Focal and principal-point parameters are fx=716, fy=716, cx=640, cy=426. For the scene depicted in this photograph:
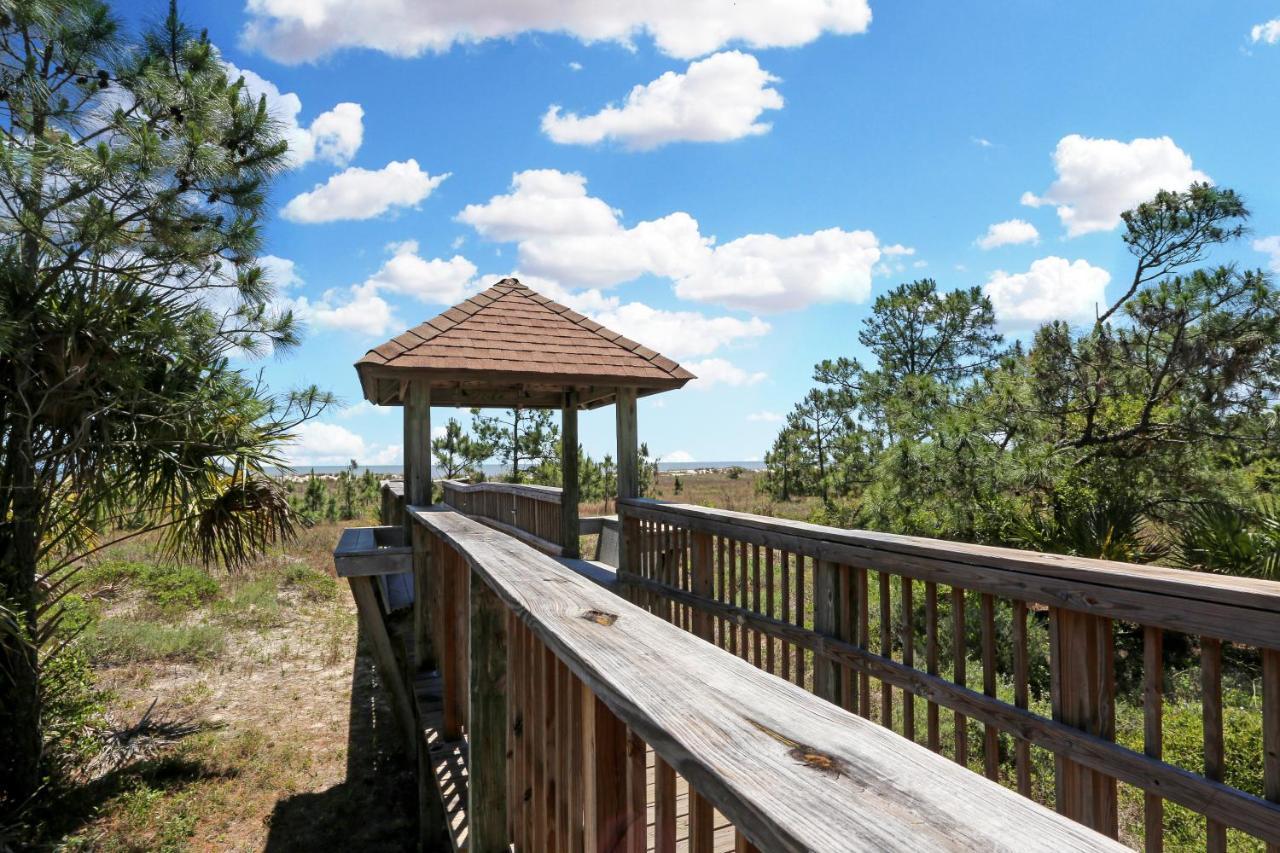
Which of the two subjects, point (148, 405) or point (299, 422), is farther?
point (299, 422)

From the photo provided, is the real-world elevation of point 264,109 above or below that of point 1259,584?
above

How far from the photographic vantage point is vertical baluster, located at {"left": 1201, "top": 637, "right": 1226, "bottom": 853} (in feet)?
6.38

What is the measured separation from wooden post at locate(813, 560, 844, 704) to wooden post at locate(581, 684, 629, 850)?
7.25 ft

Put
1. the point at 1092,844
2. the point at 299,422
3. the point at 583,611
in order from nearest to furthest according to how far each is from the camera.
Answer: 1. the point at 1092,844
2. the point at 583,611
3. the point at 299,422

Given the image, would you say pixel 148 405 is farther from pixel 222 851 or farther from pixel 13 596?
pixel 222 851

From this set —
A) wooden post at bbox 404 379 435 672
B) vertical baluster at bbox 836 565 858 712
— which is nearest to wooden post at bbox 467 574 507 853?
vertical baluster at bbox 836 565 858 712

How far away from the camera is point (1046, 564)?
7.60 feet

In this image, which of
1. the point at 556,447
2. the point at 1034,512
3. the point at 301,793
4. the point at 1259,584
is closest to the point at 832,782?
the point at 1259,584

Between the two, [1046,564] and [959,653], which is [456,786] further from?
[1046,564]

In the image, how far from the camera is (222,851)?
5504 millimetres

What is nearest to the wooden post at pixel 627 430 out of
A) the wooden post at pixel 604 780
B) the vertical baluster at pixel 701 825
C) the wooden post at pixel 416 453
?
the wooden post at pixel 416 453

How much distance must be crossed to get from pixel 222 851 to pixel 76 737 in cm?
225

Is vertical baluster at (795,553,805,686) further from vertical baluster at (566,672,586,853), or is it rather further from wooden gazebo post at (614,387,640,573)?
wooden gazebo post at (614,387,640,573)

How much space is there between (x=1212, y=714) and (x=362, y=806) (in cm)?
632
